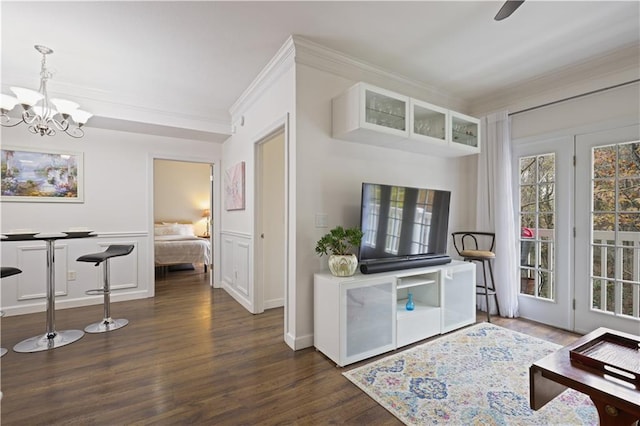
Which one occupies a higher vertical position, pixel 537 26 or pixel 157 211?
pixel 537 26

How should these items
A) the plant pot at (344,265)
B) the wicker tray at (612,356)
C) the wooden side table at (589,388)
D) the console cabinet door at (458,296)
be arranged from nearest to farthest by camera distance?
1. the wooden side table at (589,388)
2. the wicker tray at (612,356)
3. the plant pot at (344,265)
4. the console cabinet door at (458,296)

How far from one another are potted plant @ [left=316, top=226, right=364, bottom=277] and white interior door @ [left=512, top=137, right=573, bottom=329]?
88.1 inches

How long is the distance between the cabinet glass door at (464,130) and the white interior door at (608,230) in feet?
3.08

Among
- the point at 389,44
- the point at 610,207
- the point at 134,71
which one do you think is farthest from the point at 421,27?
the point at 134,71

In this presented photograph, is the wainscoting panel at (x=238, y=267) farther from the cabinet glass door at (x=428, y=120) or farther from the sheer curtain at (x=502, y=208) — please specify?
the sheer curtain at (x=502, y=208)

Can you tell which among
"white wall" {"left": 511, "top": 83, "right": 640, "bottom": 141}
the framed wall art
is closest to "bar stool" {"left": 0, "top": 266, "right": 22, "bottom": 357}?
the framed wall art

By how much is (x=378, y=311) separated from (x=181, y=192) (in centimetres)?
703

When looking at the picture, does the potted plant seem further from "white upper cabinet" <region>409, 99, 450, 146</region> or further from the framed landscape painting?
the framed landscape painting

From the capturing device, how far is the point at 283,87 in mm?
2852

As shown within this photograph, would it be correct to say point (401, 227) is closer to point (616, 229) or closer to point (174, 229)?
point (616, 229)

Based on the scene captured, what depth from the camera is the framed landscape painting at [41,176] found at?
3.58 metres

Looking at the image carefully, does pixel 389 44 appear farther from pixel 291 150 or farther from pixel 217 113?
pixel 217 113

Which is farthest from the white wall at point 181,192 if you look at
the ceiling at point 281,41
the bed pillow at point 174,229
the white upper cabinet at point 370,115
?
the white upper cabinet at point 370,115

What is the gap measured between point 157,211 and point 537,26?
8.02 meters
